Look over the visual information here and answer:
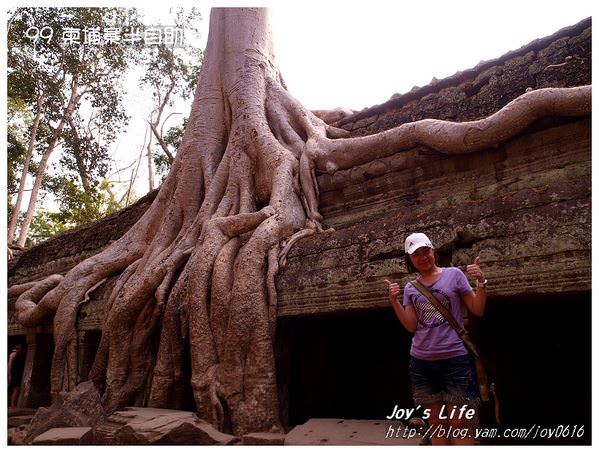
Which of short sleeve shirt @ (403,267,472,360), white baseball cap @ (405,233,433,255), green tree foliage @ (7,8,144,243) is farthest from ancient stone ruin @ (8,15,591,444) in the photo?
green tree foliage @ (7,8,144,243)

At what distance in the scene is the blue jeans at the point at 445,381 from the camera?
1.99 m

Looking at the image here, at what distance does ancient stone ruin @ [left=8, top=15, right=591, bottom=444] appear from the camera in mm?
2527

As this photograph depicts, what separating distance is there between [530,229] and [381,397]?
2133 mm

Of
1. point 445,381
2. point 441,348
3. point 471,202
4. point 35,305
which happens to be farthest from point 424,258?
point 35,305

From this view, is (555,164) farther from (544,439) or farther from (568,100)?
(544,439)

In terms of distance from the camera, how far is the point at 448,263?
2795 mm

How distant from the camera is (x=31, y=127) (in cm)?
1217

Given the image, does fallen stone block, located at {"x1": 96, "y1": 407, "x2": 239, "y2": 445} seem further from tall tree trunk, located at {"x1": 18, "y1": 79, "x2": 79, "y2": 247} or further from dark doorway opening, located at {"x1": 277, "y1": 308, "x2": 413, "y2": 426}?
tall tree trunk, located at {"x1": 18, "y1": 79, "x2": 79, "y2": 247}

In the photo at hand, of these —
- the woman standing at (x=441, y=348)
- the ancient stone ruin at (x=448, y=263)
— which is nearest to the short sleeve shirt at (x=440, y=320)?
the woman standing at (x=441, y=348)

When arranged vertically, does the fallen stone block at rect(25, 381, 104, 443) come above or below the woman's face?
below

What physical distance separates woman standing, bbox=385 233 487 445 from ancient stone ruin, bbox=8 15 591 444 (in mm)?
526

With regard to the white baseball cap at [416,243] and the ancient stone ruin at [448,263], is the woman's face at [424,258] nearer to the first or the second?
the white baseball cap at [416,243]

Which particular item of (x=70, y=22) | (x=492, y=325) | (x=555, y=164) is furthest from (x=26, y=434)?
(x=70, y=22)

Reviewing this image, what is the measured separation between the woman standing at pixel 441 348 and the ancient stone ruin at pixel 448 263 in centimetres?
53
